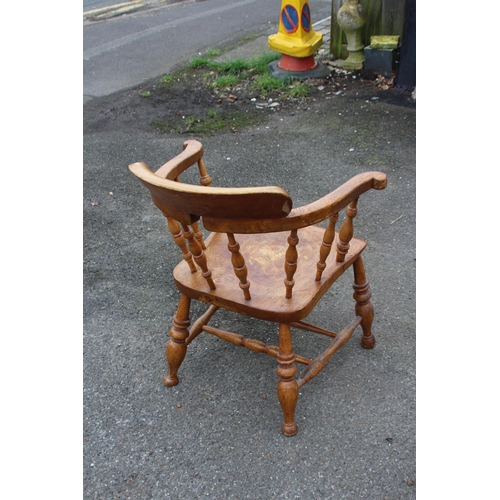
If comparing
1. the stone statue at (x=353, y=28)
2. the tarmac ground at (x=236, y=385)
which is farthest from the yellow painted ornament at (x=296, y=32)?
the tarmac ground at (x=236, y=385)

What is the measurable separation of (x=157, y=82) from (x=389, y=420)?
4654mm

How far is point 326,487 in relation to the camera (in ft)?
6.40

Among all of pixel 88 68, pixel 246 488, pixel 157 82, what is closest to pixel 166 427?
pixel 246 488

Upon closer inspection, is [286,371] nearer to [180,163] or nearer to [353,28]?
[180,163]

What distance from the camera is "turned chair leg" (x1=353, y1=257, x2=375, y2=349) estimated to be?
7.63 ft

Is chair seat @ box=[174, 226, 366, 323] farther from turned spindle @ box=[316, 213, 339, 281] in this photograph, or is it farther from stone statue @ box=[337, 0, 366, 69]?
stone statue @ box=[337, 0, 366, 69]

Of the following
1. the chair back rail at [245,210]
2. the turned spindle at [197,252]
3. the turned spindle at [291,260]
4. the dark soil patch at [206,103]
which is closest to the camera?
the chair back rail at [245,210]

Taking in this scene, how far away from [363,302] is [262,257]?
51cm

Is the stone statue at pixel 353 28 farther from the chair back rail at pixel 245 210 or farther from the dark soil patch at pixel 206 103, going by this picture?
the chair back rail at pixel 245 210

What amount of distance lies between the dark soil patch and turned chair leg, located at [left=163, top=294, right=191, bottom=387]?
2.69 metres

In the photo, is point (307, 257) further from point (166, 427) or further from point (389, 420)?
point (166, 427)

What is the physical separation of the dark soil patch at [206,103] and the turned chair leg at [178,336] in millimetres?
2689

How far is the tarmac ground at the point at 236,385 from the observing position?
2012 mm

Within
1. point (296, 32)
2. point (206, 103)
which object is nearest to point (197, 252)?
point (206, 103)
